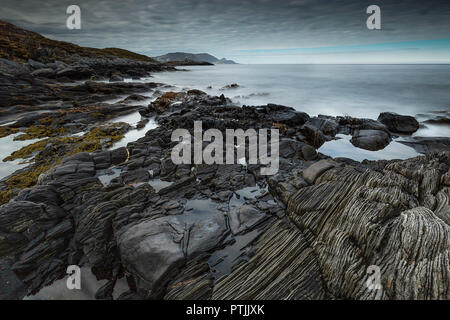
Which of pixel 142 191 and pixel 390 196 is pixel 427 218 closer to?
pixel 390 196

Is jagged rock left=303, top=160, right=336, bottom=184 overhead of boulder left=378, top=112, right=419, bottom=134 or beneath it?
beneath

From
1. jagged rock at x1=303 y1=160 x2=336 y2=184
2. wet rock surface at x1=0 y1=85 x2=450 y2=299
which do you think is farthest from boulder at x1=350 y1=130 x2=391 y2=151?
jagged rock at x1=303 y1=160 x2=336 y2=184

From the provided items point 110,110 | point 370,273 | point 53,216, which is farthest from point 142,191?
point 110,110

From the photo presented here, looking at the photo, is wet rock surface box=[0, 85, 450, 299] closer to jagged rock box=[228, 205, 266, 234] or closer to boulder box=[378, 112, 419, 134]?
jagged rock box=[228, 205, 266, 234]

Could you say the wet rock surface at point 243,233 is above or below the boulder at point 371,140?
below

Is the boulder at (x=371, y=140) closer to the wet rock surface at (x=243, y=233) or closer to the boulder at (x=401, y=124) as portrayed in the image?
the boulder at (x=401, y=124)

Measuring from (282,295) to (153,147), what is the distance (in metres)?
14.2

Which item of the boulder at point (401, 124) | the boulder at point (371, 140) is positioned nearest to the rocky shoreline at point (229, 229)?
the boulder at point (371, 140)

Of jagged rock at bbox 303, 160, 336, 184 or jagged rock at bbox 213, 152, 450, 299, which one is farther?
jagged rock at bbox 303, 160, 336, 184

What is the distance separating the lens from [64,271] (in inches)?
299

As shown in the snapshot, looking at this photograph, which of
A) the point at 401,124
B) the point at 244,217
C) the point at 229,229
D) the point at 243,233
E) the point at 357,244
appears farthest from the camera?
the point at 401,124

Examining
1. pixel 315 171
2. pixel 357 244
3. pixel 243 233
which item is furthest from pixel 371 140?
pixel 243 233

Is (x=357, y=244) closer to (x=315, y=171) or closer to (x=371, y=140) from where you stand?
(x=315, y=171)
